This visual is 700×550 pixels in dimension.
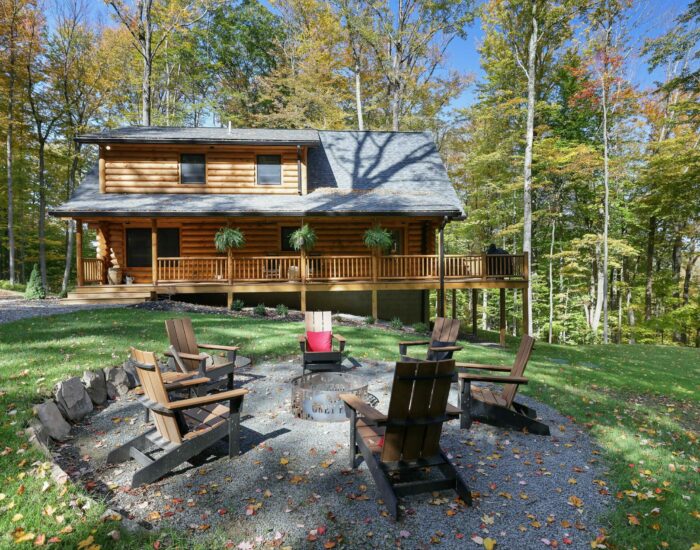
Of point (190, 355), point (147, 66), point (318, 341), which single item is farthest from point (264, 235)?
point (147, 66)

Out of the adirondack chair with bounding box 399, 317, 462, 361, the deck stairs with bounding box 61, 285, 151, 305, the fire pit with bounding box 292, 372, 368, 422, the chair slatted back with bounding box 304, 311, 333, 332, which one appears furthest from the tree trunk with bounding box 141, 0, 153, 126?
the fire pit with bounding box 292, 372, 368, 422

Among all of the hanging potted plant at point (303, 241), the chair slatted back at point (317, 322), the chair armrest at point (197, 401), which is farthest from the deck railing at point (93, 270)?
the chair armrest at point (197, 401)

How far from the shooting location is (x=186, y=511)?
3010mm

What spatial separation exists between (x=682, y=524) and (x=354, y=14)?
80.5 feet

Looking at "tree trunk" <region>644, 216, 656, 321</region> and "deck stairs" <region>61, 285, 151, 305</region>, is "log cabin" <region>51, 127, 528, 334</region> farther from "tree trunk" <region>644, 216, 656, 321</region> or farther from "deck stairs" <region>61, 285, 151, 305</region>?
"tree trunk" <region>644, 216, 656, 321</region>

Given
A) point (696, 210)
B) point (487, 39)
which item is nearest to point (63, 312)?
→ point (487, 39)

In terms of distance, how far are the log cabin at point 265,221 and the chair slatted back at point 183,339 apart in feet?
24.4

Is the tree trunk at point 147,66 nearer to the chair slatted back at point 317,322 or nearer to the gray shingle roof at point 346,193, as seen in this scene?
the gray shingle roof at point 346,193

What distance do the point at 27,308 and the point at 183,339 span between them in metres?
8.96

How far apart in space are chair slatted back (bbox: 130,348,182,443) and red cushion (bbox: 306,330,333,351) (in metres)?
3.57

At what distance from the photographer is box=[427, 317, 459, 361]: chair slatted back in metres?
6.45

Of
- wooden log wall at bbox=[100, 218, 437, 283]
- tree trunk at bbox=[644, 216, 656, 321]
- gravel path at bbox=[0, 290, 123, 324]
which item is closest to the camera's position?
gravel path at bbox=[0, 290, 123, 324]

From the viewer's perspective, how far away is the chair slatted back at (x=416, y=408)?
3051 millimetres

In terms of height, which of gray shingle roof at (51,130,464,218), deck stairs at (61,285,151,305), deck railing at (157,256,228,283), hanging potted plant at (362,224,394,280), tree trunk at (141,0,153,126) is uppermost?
tree trunk at (141,0,153,126)
